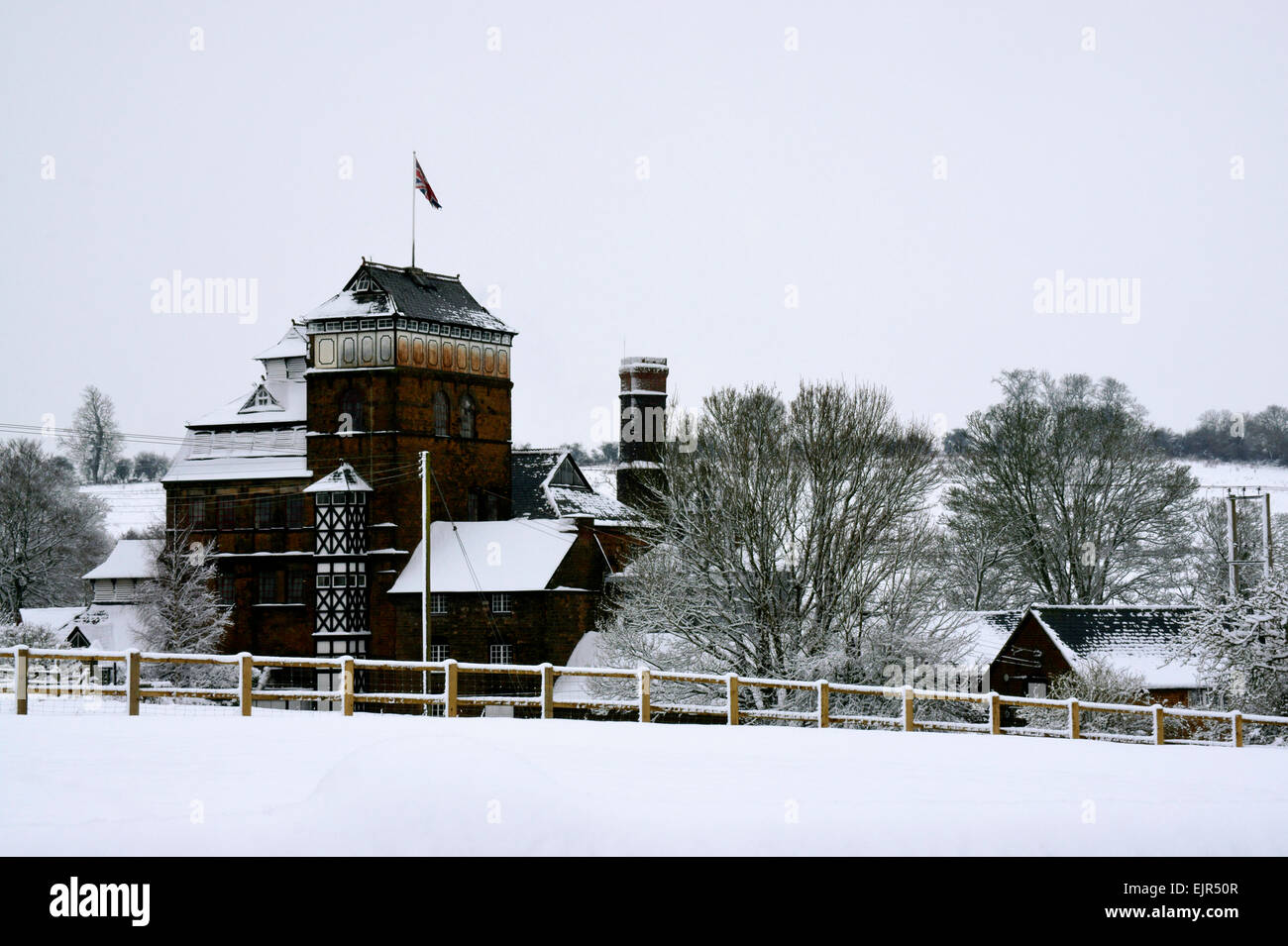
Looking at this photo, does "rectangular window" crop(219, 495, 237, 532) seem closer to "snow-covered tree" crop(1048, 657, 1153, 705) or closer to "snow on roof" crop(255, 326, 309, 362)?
"snow on roof" crop(255, 326, 309, 362)

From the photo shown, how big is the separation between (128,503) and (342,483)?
55242mm

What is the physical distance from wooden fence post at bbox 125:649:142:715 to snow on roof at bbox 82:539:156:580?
1579 inches

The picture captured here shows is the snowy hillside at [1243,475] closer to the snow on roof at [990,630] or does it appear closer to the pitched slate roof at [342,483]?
the snow on roof at [990,630]

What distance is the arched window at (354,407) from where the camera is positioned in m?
53.5

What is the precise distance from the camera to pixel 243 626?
54562 millimetres

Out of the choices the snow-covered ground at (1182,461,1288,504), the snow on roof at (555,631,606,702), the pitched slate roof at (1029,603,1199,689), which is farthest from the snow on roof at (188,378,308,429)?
the snow-covered ground at (1182,461,1288,504)

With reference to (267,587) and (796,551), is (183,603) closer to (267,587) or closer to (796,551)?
(267,587)

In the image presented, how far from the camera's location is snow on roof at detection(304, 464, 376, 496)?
5288 cm

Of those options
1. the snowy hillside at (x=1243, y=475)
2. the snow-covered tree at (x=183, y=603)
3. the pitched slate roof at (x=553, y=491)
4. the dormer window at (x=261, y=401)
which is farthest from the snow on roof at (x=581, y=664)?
the snowy hillside at (x=1243, y=475)

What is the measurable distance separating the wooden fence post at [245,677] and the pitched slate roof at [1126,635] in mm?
30787

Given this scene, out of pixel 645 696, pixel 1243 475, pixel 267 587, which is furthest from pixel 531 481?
pixel 1243 475

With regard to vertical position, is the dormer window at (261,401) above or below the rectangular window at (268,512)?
above
